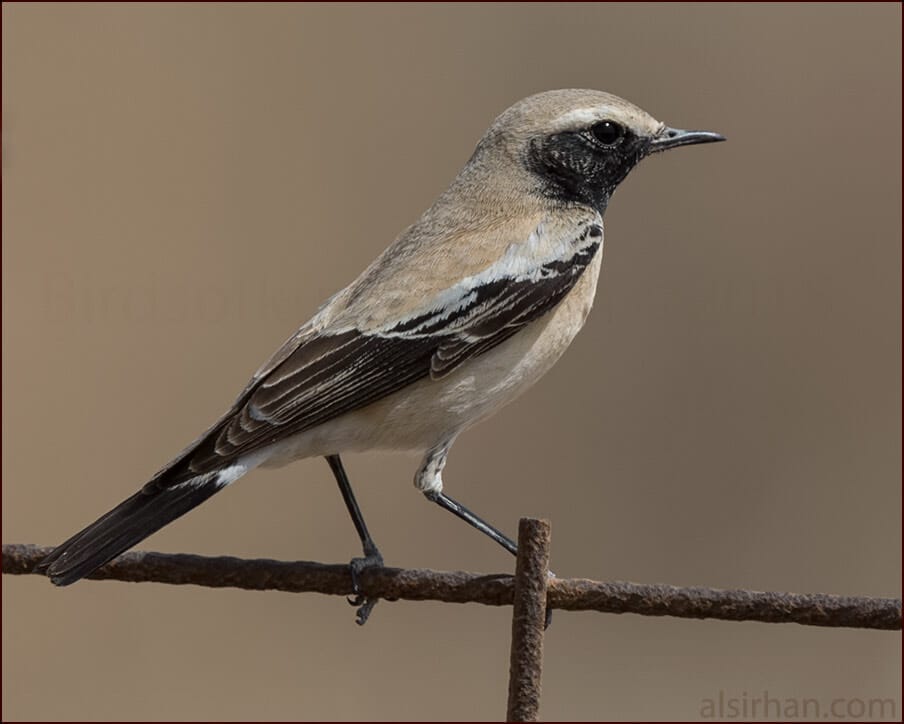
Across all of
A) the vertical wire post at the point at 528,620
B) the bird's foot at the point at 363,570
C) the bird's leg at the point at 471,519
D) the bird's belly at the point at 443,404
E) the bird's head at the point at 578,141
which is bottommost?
the vertical wire post at the point at 528,620

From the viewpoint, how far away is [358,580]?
244 centimetres

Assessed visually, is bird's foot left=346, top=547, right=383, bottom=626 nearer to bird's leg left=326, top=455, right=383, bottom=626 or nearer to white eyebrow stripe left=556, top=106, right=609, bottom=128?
bird's leg left=326, top=455, right=383, bottom=626

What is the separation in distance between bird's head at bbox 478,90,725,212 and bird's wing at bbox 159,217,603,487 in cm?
37

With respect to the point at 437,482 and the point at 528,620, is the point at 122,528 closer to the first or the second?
the point at 437,482

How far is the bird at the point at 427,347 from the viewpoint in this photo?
10.4 ft

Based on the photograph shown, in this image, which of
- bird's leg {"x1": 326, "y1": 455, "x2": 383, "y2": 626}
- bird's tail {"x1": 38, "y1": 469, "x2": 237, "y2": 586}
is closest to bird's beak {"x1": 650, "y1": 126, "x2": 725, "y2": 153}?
bird's leg {"x1": 326, "y1": 455, "x2": 383, "y2": 626}

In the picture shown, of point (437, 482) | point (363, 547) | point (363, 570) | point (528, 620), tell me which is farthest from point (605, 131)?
point (528, 620)

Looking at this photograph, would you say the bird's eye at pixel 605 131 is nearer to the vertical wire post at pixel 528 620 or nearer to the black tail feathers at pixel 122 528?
the black tail feathers at pixel 122 528

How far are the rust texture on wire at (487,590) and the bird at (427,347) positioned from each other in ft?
1.63

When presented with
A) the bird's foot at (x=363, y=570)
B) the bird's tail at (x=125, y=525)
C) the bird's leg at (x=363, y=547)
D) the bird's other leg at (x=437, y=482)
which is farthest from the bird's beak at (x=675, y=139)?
the bird's tail at (x=125, y=525)

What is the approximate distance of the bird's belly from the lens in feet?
10.9

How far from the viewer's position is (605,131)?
12.3ft

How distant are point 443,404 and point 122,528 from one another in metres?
0.95

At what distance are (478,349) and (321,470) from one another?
2408mm
